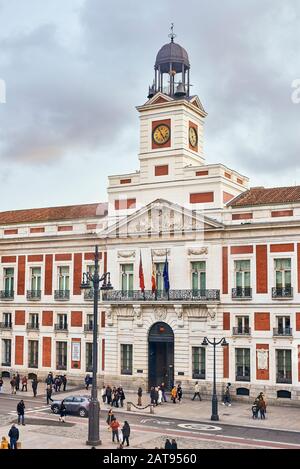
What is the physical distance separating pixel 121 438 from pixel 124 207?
2304 centimetres

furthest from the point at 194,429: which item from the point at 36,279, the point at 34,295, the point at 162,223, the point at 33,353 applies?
the point at 36,279

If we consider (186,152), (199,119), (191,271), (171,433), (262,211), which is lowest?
(171,433)

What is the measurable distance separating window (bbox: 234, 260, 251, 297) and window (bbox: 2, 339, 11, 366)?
69.6 ft

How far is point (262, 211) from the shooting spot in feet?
144

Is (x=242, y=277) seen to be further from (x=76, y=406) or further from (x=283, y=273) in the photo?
(x=76, y=406)

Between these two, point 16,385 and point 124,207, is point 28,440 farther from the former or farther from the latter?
point 124,207

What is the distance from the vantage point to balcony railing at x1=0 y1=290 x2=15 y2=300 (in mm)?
54188

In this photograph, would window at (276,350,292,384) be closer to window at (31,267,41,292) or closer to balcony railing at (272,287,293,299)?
balcony railing at (272,287,293,299)

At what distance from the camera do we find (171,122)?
4909 centimetres

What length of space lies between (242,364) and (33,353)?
1841 cm

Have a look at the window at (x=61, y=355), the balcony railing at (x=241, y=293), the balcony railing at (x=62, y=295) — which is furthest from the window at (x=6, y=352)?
the balcony railing at (x=241, y=293)

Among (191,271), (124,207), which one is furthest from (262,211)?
(124,207)

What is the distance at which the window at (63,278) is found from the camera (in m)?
51.8

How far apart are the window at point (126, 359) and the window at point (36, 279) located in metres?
9.77
